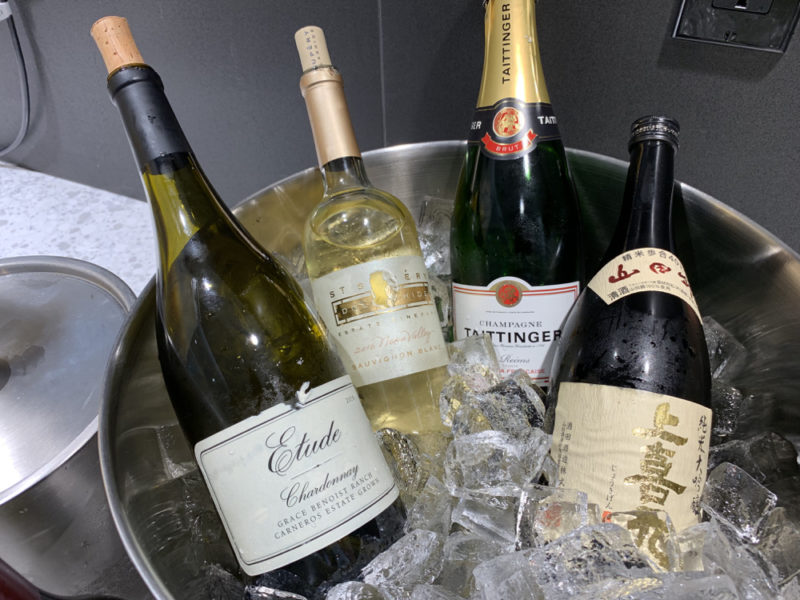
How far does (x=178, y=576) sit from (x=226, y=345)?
0.22 metres

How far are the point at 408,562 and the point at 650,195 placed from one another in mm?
474

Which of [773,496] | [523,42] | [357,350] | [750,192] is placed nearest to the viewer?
[773,496]

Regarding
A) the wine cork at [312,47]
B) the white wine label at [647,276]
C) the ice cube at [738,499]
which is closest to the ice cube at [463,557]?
the ice cube at [738,499]

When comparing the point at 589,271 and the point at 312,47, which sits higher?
the point at 312,47

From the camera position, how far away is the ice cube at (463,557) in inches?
18.6

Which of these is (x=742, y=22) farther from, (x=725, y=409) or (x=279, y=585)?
(x=279, y=585)

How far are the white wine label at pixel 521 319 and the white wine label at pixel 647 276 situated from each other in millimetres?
62

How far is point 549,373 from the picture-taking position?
66 centimetres

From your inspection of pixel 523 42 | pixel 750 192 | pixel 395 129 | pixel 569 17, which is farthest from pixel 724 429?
pixel 395 129

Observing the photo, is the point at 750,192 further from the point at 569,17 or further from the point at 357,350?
the point at 357,350

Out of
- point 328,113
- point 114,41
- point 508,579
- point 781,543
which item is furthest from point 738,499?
point 114,41

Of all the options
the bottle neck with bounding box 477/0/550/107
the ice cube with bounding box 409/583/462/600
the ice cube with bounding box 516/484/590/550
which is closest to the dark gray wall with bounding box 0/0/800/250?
the bottle neck with bounding box 477/0/550/107

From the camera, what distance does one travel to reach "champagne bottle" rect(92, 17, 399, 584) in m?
0.44

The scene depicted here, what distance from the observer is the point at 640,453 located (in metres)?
0.49
